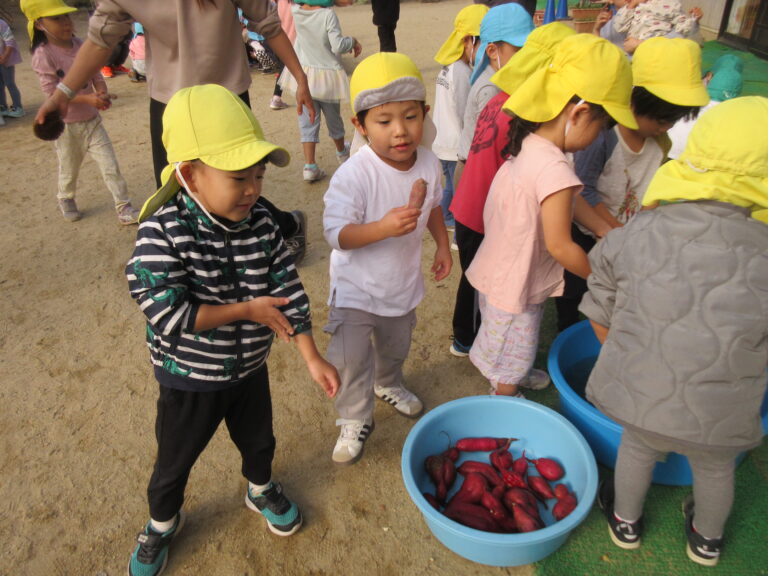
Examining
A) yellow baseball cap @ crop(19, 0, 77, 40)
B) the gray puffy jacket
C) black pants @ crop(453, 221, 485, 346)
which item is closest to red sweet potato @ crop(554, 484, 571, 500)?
the gray puffy jacket

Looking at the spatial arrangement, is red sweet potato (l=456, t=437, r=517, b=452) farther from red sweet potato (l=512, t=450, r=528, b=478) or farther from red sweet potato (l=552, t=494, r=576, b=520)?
red sweet potato (l=552, t=494, r=576, b=520)

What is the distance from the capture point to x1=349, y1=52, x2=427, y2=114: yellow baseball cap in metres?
1.71

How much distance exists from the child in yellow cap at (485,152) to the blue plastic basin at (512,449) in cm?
59

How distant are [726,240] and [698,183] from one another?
153 mm

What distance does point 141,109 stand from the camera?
22.3 feet

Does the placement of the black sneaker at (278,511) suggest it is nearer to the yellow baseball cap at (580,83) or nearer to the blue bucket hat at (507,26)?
the yellow baseball cap at (580,83)

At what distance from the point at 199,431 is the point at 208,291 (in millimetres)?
461

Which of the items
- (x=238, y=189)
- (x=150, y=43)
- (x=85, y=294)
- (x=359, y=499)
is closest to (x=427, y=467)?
(x=359, y=499)

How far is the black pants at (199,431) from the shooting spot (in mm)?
1577

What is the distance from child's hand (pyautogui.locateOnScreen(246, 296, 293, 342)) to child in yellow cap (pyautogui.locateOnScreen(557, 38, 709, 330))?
4.41ft

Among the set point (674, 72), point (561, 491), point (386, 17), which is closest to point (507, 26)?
point (674, 72)

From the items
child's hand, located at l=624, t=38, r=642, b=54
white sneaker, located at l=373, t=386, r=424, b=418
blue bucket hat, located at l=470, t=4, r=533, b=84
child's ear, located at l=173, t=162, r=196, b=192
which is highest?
blue bucket hat, located at l=470, t=4, r=533, b=84

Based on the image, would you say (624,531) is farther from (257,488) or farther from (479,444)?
(257,488)

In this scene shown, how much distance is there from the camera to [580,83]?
1.67m
